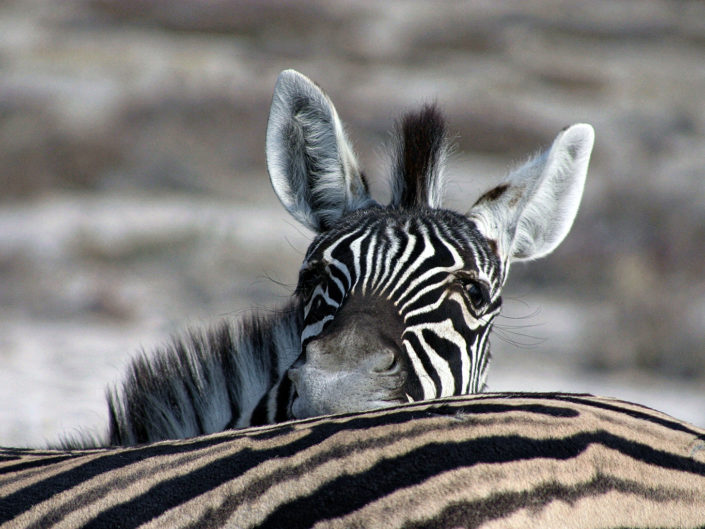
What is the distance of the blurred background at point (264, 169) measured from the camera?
29.8 ft

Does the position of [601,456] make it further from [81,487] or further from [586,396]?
[81,487]

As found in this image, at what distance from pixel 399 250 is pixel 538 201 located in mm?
818

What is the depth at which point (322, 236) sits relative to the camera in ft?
10.4

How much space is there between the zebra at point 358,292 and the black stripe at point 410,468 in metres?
0.64

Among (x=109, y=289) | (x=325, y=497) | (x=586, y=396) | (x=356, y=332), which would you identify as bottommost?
(x=325, y=497)

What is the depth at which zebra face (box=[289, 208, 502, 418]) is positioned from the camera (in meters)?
2.53

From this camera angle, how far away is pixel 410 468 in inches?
71.8

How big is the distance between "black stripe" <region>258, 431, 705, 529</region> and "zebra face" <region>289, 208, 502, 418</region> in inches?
25.2

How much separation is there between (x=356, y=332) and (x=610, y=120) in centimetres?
1894

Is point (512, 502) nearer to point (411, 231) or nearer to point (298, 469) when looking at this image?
point (298, 469)

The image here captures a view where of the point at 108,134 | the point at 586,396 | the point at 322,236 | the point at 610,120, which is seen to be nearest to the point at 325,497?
the point at 586,396

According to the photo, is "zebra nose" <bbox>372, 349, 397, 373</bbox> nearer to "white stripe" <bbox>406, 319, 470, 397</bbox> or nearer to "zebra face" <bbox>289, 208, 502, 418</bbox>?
"zebra face" <bbox>289, 208, 502, 418</bbox>

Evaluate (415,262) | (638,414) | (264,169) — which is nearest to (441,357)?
(415,262)

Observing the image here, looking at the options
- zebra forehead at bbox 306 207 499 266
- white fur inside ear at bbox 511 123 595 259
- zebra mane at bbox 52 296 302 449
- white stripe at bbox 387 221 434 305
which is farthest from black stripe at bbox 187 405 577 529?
white fur inside ear at bbox 511 123 595 259
